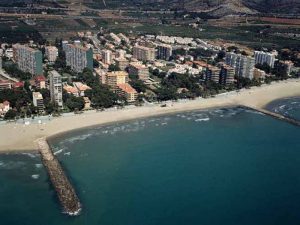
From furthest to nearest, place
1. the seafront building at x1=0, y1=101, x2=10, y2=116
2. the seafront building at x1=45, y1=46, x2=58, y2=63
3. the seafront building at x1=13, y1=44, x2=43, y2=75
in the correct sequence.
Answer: the seafront building at x1=45, y1=46, x2=58, y2=63
the seafront building at x1=13, y1=44, x2=43, y2=75
the seafront building at x1=0, y1=101, x2=10, y2=116

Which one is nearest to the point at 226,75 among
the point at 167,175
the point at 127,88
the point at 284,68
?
the point at 284,68

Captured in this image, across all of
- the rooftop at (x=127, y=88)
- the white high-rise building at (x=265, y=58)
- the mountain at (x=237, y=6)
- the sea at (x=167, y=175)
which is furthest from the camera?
the mountain at (x=237, y=6)

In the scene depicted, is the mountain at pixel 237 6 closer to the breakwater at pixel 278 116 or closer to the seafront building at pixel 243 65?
the seafront building at pixel 243 65

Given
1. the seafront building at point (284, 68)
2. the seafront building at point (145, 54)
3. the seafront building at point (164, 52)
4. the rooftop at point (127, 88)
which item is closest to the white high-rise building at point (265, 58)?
the seafront building at point (284, 68)

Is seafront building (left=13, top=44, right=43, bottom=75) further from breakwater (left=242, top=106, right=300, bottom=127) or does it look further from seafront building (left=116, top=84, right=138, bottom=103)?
breakwater (left=242, top=106, right=300, bottom=127)

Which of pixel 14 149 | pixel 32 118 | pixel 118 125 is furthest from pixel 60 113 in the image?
pixel 14 149

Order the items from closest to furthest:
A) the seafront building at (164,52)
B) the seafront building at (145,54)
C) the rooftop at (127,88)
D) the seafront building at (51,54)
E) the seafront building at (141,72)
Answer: the rooftop at (127,88)
the seafront building at (141,72)
the seafront building at (51,54)
the seafront building at (145,54)
the seafront building at (164,52)

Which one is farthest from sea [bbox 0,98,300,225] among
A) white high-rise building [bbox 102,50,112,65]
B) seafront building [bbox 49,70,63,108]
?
white high-rise building [bbox 102,50,112,65]
